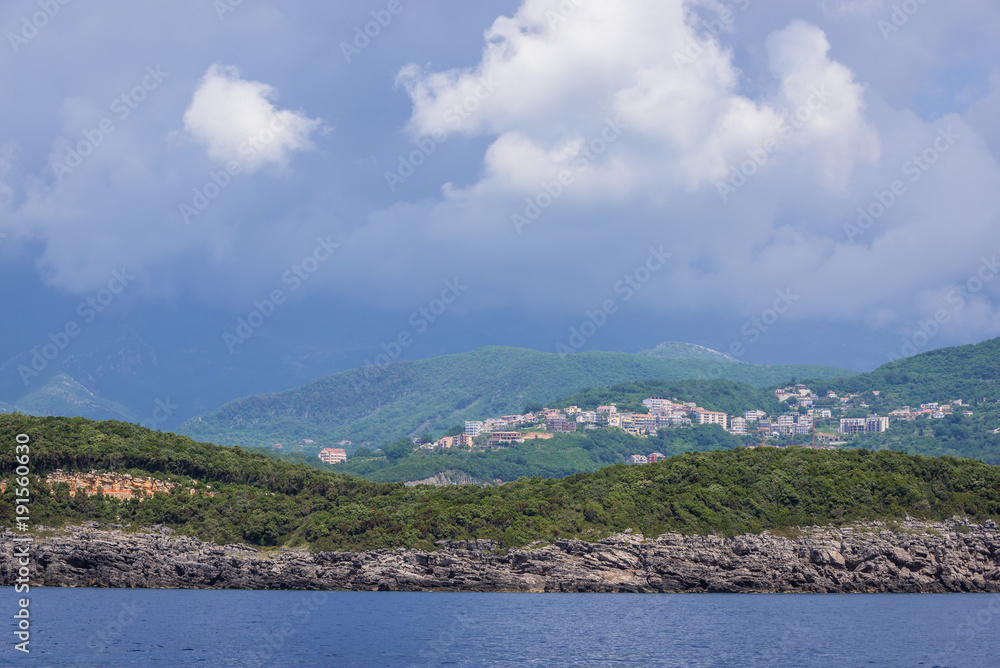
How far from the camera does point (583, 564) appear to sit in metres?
74.1

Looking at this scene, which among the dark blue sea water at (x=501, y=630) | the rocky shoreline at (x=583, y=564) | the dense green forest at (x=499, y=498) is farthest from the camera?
the dense green forest at (x=499, y=498)

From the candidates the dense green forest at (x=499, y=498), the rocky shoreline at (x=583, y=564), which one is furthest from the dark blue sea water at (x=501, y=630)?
the dense green forest at (x=499, y=498)

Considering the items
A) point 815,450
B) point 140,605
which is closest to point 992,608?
point 815,450

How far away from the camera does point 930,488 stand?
7769 cm

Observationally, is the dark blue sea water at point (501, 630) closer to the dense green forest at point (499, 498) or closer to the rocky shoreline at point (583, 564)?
the rocky shoreline at point (583, 564)

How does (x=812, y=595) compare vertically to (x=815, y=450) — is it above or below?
below

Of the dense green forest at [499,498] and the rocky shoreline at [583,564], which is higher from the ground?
the dense green forest at [499,498]

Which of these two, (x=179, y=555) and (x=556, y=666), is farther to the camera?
(x=179, y=555)

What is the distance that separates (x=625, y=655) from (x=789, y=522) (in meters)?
35.4

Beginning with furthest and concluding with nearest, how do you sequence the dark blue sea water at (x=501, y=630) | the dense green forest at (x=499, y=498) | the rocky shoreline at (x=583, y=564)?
the dense green forest at (x=499, y=498), the rocky shoreline at (x=583, y=564), the dark blue sea water at (x=501, y=630)

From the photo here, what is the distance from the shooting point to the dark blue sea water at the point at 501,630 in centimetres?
4222

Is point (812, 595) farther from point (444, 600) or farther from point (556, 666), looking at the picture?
point (556, 666)

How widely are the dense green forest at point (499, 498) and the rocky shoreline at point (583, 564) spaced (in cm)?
135

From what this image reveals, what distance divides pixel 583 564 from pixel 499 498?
1082 centimetres
